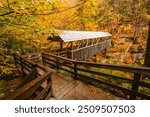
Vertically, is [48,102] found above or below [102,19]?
below

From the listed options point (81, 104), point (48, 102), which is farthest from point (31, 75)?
point (81, 104)

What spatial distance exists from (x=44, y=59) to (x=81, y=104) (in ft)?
21.2

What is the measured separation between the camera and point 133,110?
12.0 feet

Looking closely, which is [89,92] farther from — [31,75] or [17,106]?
[17,106]

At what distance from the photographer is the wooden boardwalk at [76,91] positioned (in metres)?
5.08

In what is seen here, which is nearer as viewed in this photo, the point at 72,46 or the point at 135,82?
the point at 135,82

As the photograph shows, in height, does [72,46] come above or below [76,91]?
above

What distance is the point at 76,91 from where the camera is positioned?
217 inches

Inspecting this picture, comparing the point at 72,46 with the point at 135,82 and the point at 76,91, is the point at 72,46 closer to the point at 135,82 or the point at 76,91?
the point at 76,91

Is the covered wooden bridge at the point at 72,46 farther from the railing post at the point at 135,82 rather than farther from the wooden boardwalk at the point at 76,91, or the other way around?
the railing post at the point at 135,82

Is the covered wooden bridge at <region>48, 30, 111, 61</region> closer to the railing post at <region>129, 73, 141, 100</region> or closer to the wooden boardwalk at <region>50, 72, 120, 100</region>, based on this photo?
the wooden boardwalk at <region>50, 72, 120, 100</region>

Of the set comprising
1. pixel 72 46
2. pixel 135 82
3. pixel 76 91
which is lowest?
pixel 76 91

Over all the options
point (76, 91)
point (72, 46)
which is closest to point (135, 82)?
point (76, 91)

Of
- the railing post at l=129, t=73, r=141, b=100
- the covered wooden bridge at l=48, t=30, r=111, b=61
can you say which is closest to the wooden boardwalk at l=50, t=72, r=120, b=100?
the railing post at l=129, t=73, r=141, b=100
